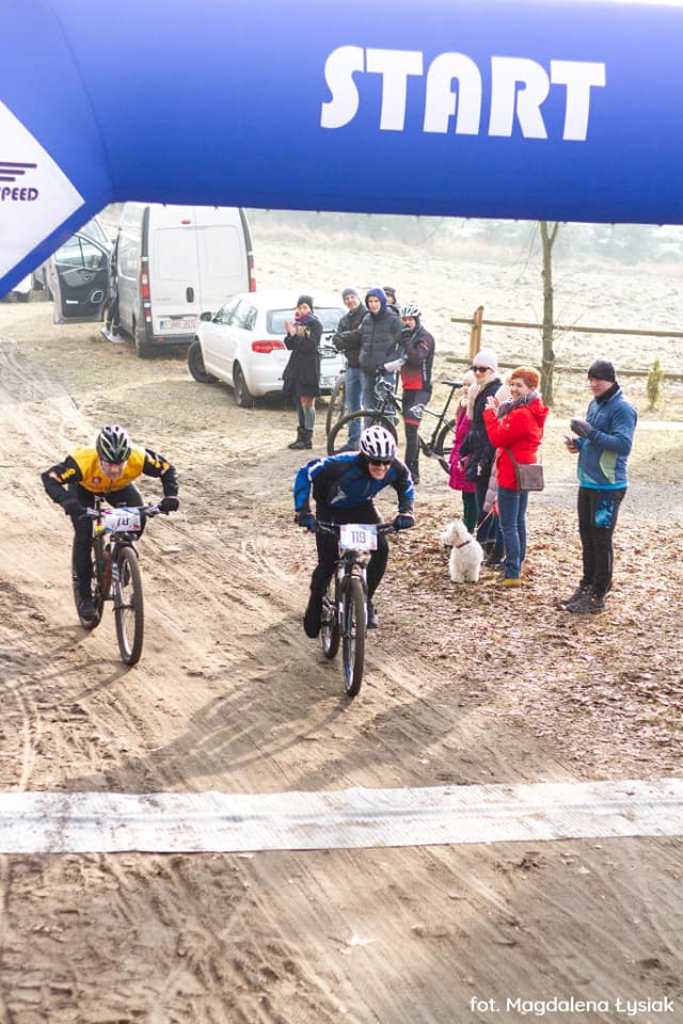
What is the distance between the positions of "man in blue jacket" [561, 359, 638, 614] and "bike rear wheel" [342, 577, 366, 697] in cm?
256

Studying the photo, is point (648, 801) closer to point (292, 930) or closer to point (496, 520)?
point (292, 930)

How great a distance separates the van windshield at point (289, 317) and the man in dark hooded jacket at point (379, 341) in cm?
387

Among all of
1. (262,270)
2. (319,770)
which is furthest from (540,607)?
(262,270)

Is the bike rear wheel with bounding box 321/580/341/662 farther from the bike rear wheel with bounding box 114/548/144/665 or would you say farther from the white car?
the white car

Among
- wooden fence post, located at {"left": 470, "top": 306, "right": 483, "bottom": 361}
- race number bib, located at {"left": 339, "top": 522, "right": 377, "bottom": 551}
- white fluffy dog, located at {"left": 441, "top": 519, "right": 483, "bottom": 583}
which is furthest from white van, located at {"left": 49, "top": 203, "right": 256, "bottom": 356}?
race number bib, located at {"left": 339, "top": 522, "right": 377, "bottom": 551}

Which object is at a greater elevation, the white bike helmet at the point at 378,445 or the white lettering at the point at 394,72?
the white lettering at the point at 394,72

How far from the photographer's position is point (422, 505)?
14.4m

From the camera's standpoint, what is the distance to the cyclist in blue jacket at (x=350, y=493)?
8984 mm

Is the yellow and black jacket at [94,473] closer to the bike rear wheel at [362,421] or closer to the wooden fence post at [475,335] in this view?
the bike rear wheel at [362,421]

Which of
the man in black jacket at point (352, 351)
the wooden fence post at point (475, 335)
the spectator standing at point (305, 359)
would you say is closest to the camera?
the man in black jacket at point (352, 351)

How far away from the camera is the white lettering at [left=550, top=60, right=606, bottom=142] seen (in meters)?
7.32

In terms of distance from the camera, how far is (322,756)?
808 cm

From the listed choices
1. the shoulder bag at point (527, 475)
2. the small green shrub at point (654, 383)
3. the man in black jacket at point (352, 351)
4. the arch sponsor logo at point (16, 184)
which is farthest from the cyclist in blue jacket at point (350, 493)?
the small green shrub at point (654, 383)

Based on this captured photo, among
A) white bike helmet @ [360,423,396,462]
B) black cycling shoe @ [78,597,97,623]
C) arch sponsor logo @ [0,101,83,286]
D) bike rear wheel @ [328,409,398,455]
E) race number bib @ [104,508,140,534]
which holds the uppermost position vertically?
arch sponsor logo @ [0,101,83,286]
